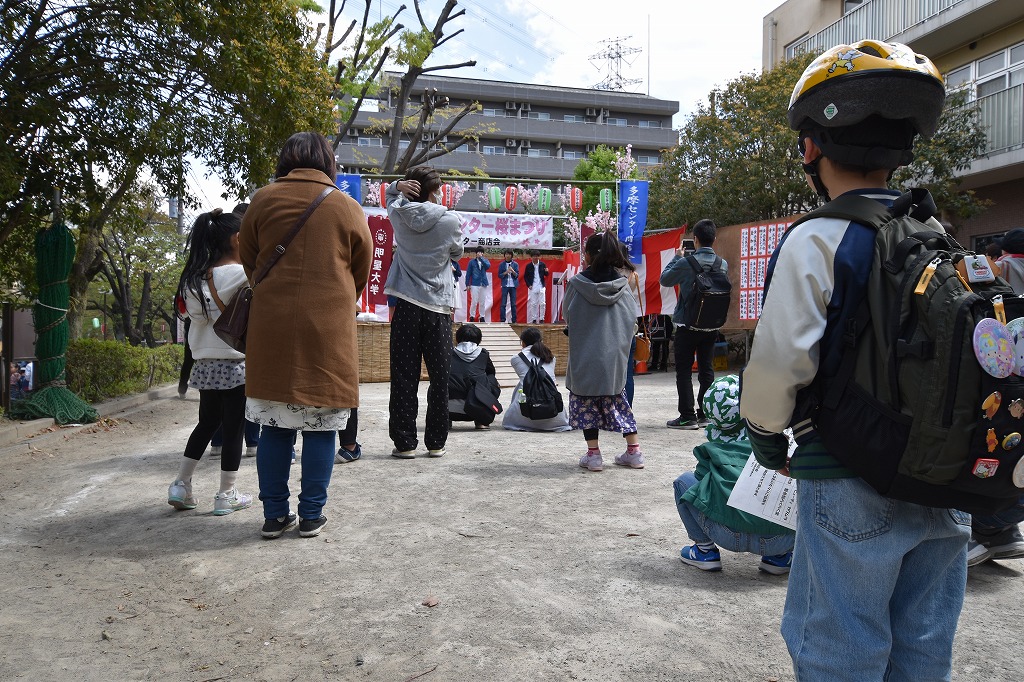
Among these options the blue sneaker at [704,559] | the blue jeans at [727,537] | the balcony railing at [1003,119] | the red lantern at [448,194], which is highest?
the balcony railing at [1003,119]

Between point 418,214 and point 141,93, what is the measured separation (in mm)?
4383

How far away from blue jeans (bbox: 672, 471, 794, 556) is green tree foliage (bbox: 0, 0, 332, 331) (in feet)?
20.8

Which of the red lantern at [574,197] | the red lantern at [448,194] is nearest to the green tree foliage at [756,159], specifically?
the red lantern at [574,197]

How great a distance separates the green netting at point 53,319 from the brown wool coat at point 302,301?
5.65 m

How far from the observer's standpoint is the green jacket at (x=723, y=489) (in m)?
3.21

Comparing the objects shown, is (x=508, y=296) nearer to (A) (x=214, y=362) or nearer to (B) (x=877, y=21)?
(B) (x=877, y=21)

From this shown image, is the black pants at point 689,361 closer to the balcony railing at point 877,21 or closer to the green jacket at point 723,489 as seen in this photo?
the green jacket at point 723,489

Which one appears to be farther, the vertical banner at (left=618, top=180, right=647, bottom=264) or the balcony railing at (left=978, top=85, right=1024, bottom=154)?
the vertical banner at (left=618, top=180, right=647, bottom=264)

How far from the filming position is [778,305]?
5.17 feet

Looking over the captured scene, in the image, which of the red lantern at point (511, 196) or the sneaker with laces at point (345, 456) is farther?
the red lantern at point (511, 196)

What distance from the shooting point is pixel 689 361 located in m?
8.00

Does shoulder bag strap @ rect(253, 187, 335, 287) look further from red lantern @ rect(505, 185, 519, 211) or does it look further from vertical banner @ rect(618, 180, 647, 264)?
red lantern @ rect(505, 185, 519, 211)

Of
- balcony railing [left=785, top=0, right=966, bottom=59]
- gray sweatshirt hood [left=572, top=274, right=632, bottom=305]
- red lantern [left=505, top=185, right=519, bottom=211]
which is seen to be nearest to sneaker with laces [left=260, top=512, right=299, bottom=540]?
gray sweatshirt hood [left=572, top=274, right=632, bottom=305]

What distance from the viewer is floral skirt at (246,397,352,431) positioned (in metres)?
3.72
